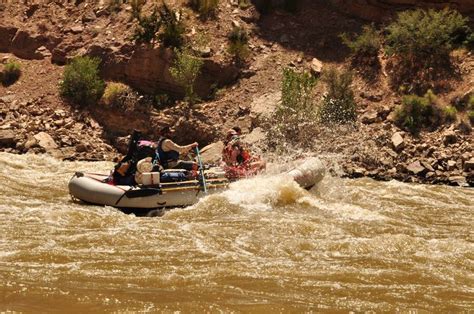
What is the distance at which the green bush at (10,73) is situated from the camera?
21141 millimetres

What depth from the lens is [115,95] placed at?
19.6 meters

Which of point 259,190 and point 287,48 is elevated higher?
point 287,48

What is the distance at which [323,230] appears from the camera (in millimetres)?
9320

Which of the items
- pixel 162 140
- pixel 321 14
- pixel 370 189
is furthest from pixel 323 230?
pixel 321 14

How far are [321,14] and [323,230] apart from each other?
49.8ft

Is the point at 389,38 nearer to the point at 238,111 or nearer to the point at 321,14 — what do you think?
the point at 321,14

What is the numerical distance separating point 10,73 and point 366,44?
11.4 metres

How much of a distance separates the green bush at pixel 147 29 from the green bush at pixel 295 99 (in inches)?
186

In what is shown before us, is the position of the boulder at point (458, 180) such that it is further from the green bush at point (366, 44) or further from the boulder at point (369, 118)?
the green bush at point (366, 44)

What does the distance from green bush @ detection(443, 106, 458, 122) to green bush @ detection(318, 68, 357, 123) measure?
2.42m

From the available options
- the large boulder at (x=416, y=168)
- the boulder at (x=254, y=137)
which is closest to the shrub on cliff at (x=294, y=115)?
the boulder at (x=254, y=137)

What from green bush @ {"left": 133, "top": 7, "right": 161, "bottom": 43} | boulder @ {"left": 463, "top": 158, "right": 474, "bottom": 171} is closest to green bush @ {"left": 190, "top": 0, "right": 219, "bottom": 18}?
green bush @ {"left": 133, "top": 7, "right": 161, "bottom": 43}

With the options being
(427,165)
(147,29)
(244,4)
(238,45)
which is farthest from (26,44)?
(427,165)

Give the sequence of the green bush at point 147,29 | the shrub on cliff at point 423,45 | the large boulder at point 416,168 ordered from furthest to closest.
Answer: the green bush at point 147,29 → the shrub on cliff at point 423,45 → the large boulder at point 416,168
